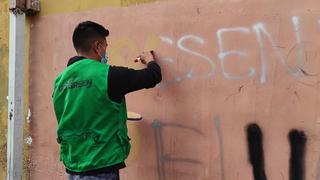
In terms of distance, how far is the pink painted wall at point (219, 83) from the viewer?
117 inches

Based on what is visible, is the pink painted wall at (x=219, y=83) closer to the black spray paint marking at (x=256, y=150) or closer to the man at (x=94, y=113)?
the black spray paint marking at (x=256, y=150)

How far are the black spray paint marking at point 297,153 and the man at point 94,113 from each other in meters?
0.98

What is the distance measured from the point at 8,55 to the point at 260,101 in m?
2.84

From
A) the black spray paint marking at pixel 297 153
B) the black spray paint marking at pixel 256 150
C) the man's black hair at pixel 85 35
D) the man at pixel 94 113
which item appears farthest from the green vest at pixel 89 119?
the black spray paint marking at pixel 297 153

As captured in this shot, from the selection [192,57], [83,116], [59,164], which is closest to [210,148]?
[192,57]

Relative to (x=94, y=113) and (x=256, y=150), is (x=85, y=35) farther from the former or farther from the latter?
(x=256, y=150)

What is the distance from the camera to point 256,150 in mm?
3170

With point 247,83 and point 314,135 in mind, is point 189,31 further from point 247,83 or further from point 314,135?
point 314,135

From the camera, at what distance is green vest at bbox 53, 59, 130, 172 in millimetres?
2949

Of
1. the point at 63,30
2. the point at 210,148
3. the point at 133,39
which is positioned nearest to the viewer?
the point at 210,148

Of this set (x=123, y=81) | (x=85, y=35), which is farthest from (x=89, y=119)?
(x=85, y=35)

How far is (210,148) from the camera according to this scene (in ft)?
11.1

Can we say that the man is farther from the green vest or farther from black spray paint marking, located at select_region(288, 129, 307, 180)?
black spray paint marking, located at select_region(288, 129, 307, 180)

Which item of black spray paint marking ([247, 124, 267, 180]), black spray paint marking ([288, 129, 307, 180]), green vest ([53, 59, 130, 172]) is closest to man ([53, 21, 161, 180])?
green vest ([53, 59, 130, 172])
